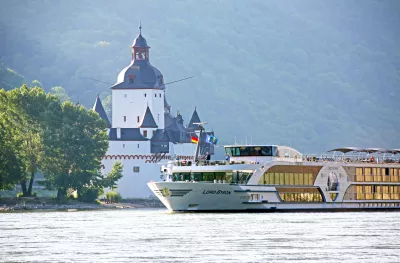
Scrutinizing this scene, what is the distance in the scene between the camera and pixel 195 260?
2756 inches

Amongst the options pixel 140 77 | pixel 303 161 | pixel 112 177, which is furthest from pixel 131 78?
pixel 303 161

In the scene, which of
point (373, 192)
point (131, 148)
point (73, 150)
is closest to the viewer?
point (373, 192)

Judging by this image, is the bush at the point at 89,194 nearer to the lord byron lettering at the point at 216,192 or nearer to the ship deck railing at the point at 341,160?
the ship deck railing at the point at 341,160

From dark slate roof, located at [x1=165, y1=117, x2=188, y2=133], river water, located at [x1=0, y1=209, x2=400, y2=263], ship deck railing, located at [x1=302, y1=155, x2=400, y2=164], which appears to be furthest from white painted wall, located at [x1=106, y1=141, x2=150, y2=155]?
river water, located at [x1=0, y1=209, x2=400, y2=263]

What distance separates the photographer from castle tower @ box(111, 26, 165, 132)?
7333 inches

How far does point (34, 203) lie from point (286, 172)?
119 ft

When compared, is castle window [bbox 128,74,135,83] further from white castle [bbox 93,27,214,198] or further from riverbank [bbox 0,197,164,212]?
riverbank [bbox 0,197,164,212]

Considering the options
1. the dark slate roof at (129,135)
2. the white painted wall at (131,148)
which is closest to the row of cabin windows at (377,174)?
the white painted wall at (131,148)

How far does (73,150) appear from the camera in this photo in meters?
153

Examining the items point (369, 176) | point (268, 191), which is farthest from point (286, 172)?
point (369, 176)

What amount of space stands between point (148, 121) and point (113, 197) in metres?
17.1

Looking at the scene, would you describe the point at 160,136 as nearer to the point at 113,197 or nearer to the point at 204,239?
the point at 113,197

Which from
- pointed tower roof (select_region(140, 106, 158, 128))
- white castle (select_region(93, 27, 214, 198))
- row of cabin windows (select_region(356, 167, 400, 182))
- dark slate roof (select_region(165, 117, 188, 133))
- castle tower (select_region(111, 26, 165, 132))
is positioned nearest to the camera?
row of cabin windows (select_region(356, 167, 400, 182))

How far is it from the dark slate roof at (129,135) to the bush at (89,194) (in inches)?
786
